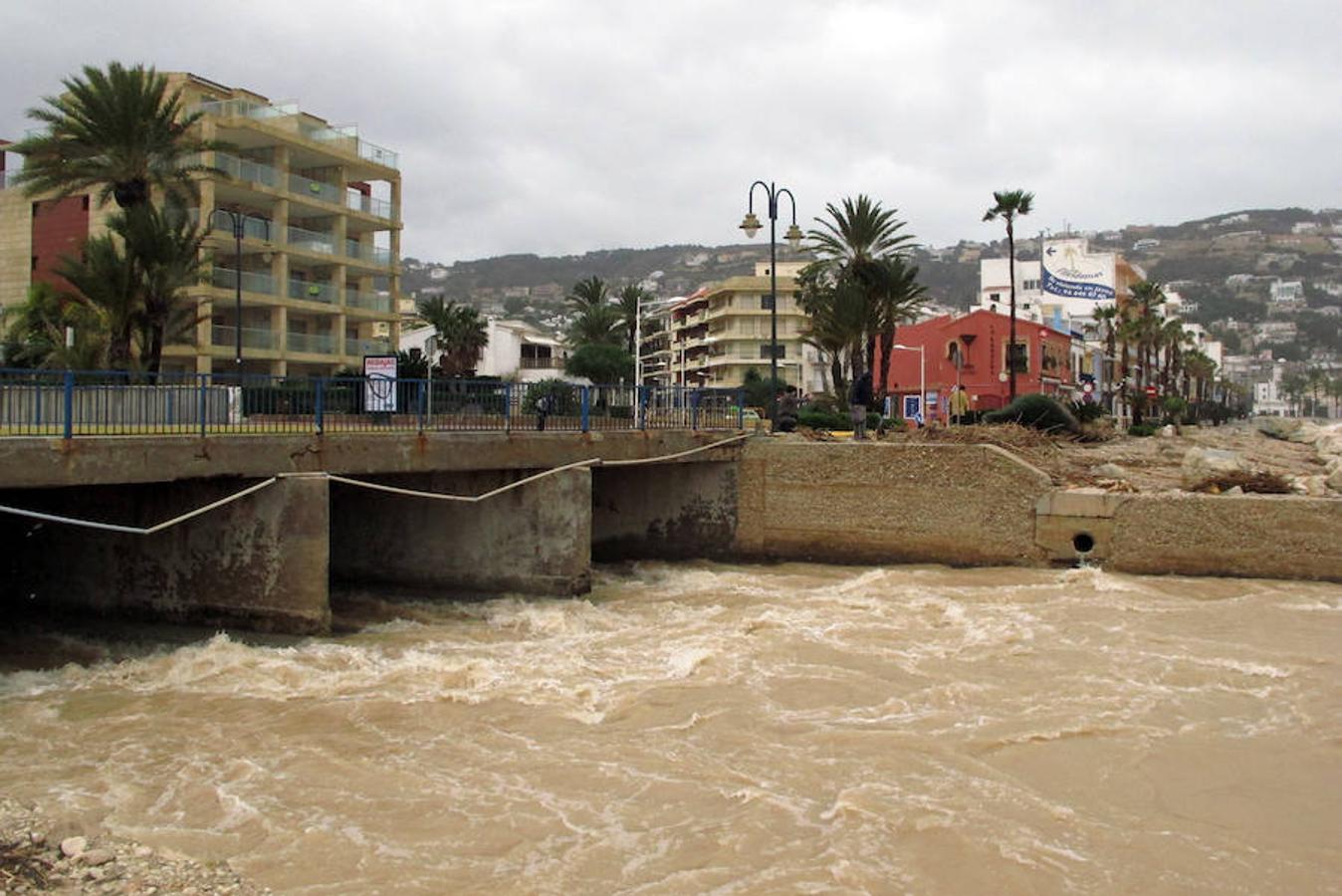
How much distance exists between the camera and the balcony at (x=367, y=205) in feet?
165

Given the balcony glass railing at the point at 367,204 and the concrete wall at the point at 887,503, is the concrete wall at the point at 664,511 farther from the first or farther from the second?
the balcony glass railing at the point at 367,204

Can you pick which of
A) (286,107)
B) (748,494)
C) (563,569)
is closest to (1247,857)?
(563,569)

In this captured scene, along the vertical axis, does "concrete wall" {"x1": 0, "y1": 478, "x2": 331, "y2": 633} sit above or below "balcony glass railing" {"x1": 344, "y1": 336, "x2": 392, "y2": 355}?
below

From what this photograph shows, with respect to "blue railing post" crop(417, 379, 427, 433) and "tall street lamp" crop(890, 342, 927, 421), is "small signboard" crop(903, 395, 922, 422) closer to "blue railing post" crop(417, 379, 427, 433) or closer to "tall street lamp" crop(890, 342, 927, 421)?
"tall street lamp" crop(890, 342, 927, 421)

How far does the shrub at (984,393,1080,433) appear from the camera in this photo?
1270 inches

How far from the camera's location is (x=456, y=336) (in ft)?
223

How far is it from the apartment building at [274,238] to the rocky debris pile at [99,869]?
35892 mm

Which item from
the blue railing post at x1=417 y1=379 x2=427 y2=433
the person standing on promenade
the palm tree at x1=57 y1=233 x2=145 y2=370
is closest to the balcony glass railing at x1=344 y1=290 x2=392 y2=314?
the palm tree at x1=57 y1=233 x2=145 y2=370

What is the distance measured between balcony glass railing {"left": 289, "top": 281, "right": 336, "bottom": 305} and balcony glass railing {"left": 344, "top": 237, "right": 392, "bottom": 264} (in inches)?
81.0

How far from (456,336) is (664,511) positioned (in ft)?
152

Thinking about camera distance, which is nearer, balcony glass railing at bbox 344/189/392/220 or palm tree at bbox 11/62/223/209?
palm tree at bbox 11/62/223/209

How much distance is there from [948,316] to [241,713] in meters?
58.2

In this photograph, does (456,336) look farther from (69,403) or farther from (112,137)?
(69,403)

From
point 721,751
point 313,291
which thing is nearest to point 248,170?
point 313,291
